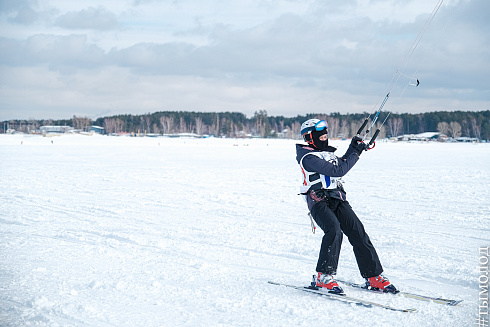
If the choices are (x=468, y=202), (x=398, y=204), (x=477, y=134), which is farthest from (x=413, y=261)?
(x=477, y=134)

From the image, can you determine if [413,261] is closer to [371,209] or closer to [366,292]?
[366,292]

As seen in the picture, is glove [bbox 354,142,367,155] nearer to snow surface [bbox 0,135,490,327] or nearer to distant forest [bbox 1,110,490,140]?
snow surface [bbox 0,135,490,327]

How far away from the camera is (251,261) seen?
21.0 feet

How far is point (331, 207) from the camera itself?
16.8 ft

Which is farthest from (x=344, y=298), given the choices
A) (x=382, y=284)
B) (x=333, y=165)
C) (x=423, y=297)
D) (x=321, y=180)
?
(x=333, y=165)

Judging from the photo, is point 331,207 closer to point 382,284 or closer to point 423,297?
point 382,284


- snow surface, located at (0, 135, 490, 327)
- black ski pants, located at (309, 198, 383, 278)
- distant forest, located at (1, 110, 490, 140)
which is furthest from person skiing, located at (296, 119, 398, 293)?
distant forest, located at (1, 110, 490, 140)

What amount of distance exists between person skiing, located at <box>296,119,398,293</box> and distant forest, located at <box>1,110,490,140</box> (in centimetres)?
13849

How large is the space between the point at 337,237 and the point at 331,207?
0.35 m

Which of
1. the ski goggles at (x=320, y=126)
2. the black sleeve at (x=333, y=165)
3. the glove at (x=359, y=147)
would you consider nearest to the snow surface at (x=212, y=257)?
the black sleeve at (x=333, y=165)

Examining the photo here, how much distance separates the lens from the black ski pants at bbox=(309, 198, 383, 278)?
4.95 metres

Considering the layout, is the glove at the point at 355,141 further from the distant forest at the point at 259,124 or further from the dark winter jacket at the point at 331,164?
the distant forest at the point at 259,124

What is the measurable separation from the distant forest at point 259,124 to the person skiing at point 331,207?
454 feet

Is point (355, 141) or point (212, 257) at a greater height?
point (355, 141)
